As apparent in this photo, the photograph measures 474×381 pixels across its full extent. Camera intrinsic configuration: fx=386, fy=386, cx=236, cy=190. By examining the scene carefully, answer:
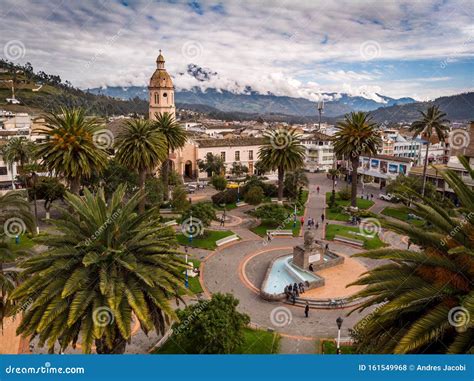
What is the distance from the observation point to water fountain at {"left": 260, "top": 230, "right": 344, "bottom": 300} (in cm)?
2850

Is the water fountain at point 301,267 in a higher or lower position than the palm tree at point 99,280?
lower

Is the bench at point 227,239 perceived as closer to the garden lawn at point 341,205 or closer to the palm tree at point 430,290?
the garden lawn at point 341,205

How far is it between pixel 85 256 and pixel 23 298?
9.73 feet

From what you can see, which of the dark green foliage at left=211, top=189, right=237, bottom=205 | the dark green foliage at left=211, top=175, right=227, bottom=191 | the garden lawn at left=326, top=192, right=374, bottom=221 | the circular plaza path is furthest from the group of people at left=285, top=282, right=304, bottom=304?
the dark green foliage at left=211, top=175, right=227, bottom=191

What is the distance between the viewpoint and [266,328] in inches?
885

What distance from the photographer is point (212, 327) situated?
666 inches

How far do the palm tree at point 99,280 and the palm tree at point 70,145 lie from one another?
49.6 ft

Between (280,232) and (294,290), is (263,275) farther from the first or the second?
(280,232)

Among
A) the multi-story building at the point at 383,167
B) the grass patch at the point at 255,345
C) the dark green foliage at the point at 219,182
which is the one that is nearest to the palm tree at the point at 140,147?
the dark green foliage at the point at 219,182

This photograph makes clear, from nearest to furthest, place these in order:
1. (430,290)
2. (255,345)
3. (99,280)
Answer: (430,290) < (99,280) < (255,345)

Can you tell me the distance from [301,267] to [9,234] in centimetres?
2125

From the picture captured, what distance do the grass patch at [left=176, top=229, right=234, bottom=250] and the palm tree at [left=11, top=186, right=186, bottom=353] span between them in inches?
877

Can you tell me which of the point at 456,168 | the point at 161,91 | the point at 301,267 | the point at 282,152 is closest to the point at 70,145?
the point at 301,267

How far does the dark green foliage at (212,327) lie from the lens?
16.9m
